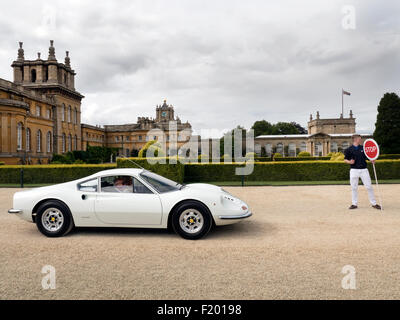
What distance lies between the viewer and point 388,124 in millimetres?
43531

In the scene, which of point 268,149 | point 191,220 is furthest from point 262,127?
point 191,220

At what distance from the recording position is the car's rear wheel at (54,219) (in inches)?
207

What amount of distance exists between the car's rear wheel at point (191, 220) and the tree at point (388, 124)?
47749 mm

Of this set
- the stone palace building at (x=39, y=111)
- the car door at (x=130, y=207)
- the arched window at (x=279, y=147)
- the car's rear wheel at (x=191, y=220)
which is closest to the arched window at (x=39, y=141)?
the stone palace building at (x=39, y=111)

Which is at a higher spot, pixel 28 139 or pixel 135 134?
pixel 135 134

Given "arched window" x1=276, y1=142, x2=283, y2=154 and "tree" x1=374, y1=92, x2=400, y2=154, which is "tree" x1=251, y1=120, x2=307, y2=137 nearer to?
"arched window" x1=276, y1=142, x2=283, y2=154

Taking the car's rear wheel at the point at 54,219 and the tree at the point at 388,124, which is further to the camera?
the tree at the point at 388,124

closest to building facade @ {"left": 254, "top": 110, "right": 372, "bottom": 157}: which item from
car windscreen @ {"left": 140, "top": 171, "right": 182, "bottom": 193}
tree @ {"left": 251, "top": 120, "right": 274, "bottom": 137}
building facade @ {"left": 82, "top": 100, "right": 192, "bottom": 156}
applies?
tree @ {"left": 251, "top": 120, "right": 274, "bottom": 137}

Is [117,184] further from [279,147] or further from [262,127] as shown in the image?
[262,127]

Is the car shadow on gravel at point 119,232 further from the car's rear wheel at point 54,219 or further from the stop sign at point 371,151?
the stop sign at point 371,151

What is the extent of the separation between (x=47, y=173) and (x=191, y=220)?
15472 mm

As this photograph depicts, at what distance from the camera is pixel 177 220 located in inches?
201

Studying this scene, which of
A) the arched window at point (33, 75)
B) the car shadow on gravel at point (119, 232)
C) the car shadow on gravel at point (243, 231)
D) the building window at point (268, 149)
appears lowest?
the car shadow on gravel at point (243, 231)

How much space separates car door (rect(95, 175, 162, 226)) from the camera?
512 cm
